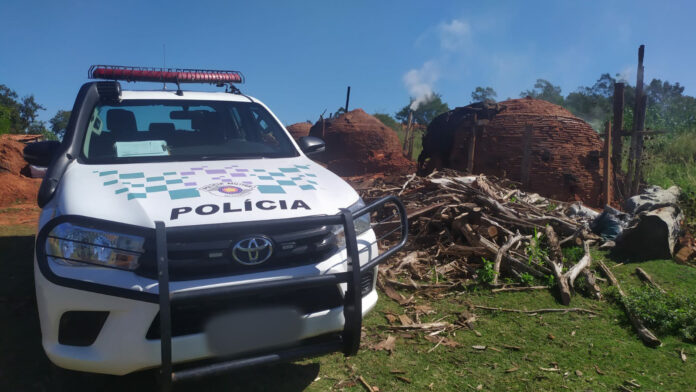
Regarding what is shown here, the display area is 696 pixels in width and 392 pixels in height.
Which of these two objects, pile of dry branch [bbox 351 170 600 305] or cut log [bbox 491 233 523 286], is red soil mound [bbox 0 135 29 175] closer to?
pile of dry branch [bbox 351 170 600 305]

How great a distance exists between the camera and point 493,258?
5.79m

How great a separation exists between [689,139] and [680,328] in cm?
1923

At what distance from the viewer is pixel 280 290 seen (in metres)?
2.35

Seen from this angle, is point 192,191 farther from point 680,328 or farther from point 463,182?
point 463,182

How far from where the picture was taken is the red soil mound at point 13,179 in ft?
39.7

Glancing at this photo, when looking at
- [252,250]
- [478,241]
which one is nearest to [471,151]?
[478,241]

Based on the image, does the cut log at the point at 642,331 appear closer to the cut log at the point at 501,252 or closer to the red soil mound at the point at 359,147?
the cut log at the point at 501,252

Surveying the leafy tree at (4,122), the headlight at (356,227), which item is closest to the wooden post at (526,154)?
the headlight at (356,227)

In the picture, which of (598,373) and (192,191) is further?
(598,373)

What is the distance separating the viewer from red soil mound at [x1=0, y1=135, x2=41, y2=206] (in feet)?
39.7

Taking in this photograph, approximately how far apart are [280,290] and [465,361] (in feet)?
6.23

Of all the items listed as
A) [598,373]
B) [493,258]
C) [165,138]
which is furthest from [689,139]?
[165,138]

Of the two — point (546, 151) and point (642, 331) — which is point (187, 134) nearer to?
point (642, 331)

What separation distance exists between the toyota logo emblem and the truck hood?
0.14 m
